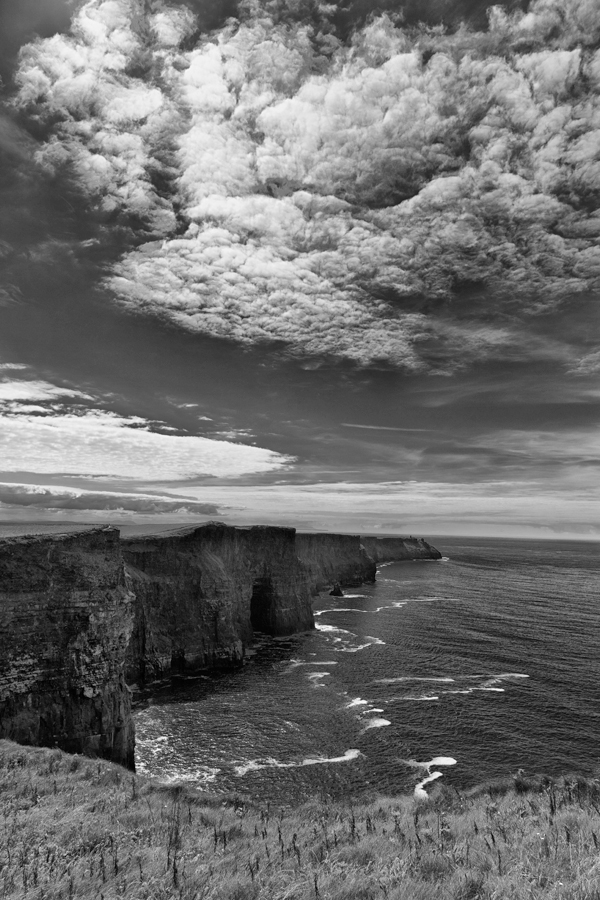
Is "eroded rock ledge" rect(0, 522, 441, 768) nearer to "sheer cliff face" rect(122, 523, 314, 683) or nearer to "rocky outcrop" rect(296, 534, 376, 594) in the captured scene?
"sheer cliff face" rect(122, 523, 314, 683)

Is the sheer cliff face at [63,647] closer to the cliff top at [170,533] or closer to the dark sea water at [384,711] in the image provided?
the dark sea water at [384,711]

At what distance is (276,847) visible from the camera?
37.1 feet

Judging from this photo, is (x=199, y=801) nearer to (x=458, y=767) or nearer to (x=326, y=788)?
(x=326, y=788)

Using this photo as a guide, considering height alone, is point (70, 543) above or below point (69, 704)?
above

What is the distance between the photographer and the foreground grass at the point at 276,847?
8156mm

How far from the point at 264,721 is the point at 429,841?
3209 centimetres

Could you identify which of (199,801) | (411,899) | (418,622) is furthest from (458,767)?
(418,622)

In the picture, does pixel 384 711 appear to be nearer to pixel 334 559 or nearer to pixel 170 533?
pixel 170 533

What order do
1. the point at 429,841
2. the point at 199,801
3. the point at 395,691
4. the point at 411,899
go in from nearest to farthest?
the point at 411,899 → the point at 429,841 → the point at 199,801 → the point at 395,691

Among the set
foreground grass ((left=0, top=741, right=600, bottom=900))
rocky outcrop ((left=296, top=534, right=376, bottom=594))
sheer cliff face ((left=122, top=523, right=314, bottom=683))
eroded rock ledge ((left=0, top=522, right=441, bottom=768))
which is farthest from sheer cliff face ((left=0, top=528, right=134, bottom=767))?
rocky outcrop ((left=296, top=534, right=376, bottom=594))

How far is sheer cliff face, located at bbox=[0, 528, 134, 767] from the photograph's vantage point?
1077 inches

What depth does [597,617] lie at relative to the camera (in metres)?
80.9

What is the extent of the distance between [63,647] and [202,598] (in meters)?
29.2

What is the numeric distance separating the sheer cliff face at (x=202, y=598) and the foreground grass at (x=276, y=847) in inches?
1218
